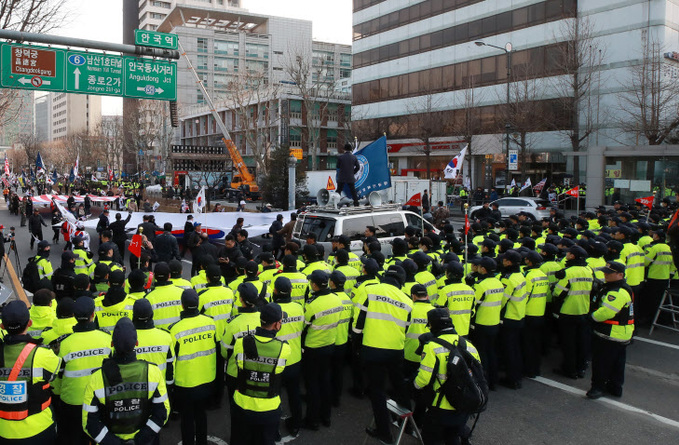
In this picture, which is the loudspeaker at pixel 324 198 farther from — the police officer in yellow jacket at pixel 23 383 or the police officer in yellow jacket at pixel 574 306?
the police officer in yellow jacket at pixel 23 383

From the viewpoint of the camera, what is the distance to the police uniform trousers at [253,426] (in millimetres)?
4430

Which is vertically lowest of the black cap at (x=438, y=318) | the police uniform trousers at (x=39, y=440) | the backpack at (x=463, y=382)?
the police uniform trousers at (x=39, y=440)

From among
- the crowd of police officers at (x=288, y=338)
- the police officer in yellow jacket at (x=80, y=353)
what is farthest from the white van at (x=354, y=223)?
the police officer in yellow jacket at (x=80, y=353)

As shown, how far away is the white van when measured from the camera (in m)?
11.0

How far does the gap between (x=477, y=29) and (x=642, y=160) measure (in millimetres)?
→ 20963

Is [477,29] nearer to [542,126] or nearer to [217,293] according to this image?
[542,126]

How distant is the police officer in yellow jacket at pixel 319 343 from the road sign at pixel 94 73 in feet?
32.8

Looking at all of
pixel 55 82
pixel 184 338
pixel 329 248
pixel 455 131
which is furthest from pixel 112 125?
pixel 184 338

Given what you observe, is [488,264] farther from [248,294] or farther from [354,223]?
[354,223]

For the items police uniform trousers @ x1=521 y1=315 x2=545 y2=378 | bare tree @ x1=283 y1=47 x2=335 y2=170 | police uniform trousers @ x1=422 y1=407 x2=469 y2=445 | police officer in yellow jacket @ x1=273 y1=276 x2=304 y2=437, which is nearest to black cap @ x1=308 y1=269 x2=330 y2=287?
police officer in yellow jacket @ x1=273 y1=276 x2=304 y2=437

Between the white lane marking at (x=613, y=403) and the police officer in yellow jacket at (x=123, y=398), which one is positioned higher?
the police officer in yellow jacket at (x=123, y=398)

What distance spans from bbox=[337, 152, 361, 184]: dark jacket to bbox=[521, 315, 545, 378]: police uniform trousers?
21.2 feet

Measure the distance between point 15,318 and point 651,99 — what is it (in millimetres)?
34736

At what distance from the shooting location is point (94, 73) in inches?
528
